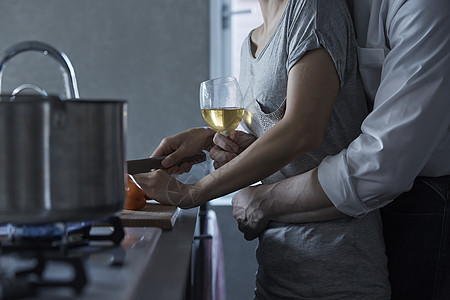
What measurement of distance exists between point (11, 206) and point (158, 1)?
85.3 inches

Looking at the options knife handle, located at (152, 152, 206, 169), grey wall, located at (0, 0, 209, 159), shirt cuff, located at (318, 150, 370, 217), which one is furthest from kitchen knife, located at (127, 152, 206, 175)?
grey wall, located at (0, 0, 209, 159)

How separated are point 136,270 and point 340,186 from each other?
18.4 inches

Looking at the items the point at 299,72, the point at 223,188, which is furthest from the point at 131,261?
the point at 299,72

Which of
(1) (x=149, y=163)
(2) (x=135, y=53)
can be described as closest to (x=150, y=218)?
(1) (x=149, y=163)

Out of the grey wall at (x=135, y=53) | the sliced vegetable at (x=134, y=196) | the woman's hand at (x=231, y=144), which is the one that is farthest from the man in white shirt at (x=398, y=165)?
the grey wall at (x=135, y=53)

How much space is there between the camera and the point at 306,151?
1029 mm

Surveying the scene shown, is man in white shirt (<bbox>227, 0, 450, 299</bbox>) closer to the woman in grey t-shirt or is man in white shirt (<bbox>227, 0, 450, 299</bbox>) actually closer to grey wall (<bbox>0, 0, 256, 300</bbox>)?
the woman in grey t-shirt

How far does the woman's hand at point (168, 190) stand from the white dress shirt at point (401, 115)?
0.84 ft

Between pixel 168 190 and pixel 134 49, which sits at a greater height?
pixel 134 49

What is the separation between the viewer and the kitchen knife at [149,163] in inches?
43.9

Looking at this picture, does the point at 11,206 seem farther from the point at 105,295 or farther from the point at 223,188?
the point at 223,188

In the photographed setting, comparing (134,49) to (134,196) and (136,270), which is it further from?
(136,270)

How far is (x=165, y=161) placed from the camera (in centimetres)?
125

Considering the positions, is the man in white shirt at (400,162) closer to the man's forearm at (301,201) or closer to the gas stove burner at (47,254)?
the man's forearm at (301,201)
